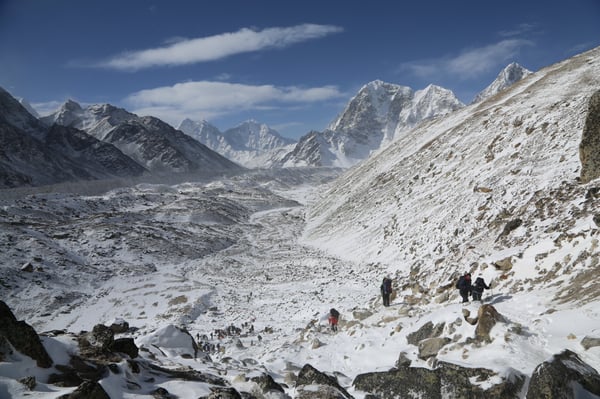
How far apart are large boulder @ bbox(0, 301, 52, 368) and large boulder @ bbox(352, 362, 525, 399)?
7.52 m

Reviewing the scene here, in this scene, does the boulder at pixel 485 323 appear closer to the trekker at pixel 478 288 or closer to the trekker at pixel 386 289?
the trekker at pixel 478 288

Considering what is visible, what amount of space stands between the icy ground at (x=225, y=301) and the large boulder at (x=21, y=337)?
239 millimetres

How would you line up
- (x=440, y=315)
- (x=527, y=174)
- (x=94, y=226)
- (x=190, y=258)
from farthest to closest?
(x=94, y=226) → (x=190, y=258) → (x=527, y=174) → (x=440, y=315)

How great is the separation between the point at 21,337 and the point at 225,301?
24.8 meters

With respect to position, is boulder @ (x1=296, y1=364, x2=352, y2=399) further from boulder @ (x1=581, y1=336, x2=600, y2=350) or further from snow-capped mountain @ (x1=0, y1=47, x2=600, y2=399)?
boulder @ (x1=581, y1=336, x2=600, y2=350)

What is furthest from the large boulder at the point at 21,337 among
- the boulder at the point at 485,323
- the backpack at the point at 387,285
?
the backpack at the point at 387,285

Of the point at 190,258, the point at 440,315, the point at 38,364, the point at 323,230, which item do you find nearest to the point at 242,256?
the point at 190,258

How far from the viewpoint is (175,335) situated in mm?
14812

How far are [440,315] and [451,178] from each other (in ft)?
84.3

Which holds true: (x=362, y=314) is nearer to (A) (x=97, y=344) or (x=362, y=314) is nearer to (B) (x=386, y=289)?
(B) (x=386, y=289)

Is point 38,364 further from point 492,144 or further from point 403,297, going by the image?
point 492,144

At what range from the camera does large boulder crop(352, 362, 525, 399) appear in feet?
25.5

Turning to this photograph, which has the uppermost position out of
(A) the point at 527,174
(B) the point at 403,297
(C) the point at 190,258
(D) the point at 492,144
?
(D) the point at 492,144

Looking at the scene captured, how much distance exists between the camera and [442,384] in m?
8.41
